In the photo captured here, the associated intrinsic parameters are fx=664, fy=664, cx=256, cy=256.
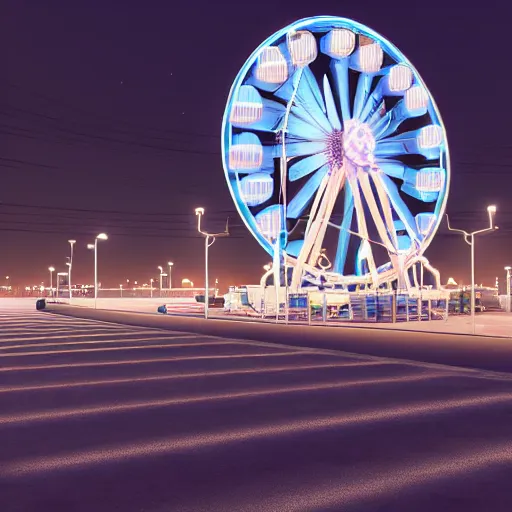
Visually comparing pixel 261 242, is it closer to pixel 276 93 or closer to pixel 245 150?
pixel 245 150

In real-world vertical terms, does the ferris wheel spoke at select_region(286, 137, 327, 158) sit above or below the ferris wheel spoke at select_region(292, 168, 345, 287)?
above

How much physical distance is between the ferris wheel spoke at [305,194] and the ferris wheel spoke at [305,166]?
0.32 meters

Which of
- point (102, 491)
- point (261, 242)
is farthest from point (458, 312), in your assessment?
point (102, 491)

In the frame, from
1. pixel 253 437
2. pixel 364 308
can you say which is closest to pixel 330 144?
pixel 364 308

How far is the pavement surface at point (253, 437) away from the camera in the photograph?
462 cm

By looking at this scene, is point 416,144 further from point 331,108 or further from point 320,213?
point 320,213

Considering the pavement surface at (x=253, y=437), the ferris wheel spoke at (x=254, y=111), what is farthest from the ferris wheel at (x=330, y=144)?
the pavement surface at (x=253, y=437)

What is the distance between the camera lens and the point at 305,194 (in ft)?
97.7

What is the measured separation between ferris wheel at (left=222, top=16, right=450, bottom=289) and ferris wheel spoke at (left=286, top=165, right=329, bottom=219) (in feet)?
0.15

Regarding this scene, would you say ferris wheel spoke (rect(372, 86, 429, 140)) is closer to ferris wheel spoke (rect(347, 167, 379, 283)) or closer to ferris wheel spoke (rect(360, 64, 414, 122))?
ferris wheel spoke (rect(360, 64, 414, 122))

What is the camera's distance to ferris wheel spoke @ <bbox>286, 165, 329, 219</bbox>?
96.8 feet

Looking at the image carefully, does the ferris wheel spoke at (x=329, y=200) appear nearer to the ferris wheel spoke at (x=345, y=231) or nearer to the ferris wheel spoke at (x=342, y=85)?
the ferris wheel spoke at (x=345, y=231)

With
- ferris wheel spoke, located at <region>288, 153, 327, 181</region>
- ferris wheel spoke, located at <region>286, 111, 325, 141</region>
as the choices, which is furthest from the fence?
ferris wheel spoke, located at <region>286, 111, 325, 141</region>

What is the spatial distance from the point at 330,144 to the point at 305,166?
1458 millimetres
